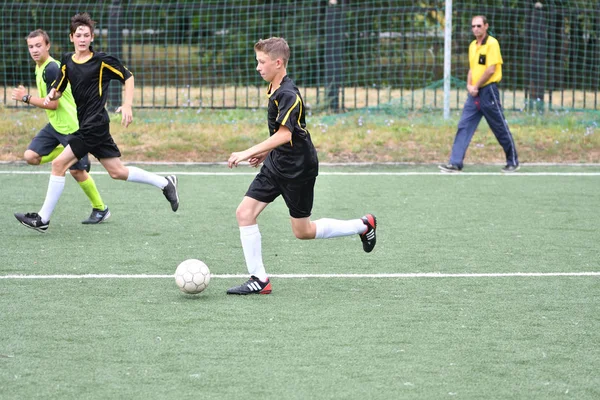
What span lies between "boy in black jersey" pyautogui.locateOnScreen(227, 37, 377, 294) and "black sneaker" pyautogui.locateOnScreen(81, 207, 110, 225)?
2.86m

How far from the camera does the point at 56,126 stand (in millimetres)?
8758

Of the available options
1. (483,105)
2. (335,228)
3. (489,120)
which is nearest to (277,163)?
(335,228)

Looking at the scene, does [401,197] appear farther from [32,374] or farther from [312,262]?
[32,374]

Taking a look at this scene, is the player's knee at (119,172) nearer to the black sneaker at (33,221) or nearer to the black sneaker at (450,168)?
the black sneaker at (33,221)

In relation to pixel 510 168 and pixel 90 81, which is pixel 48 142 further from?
pixel 510 168

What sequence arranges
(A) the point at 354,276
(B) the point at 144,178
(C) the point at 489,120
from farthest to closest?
(C) the point at 489,120
(B) the point at 144,178
(A) the point at 354,276

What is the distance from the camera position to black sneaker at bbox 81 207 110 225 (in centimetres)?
868

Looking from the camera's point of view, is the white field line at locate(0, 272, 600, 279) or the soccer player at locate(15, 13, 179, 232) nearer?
the white field line at locate(0, 272, 600, 279)

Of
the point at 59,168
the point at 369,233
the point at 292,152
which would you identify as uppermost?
the point at 292,152

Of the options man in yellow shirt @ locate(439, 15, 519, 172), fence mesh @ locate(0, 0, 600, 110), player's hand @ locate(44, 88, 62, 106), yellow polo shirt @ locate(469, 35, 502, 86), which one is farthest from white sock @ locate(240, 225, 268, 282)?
fence mesh @ locate(0, 0, 600, 110)

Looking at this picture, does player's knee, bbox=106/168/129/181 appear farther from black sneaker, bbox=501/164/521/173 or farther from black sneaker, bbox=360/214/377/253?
black sneaker, bbox=501/164/521/173

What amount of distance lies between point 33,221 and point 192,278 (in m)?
2.63

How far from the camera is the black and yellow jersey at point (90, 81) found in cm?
812

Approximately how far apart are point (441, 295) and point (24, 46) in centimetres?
1315
